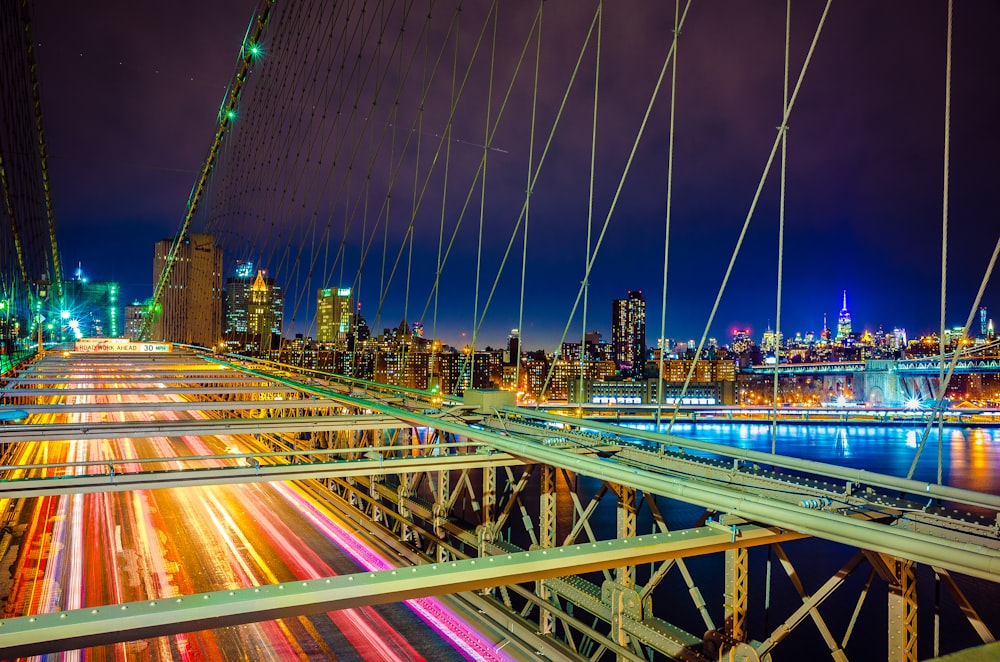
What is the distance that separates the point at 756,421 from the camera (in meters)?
108

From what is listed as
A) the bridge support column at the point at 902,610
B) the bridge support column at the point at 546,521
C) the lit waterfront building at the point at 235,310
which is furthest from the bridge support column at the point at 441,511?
the lit waterfront building at the point at 235,310

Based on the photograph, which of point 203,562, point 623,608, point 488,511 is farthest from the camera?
point 203,562

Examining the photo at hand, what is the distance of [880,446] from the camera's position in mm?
85938

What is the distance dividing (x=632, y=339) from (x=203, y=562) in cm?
13946

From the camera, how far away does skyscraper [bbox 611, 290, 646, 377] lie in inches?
5669

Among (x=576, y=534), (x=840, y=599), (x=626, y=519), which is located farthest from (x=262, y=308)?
(x=626, y=519)

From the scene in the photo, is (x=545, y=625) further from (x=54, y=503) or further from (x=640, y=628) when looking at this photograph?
(x=54, y=503)

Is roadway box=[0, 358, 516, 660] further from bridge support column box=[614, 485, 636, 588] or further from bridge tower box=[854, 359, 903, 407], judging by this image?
bridge tower box=[854, 359, 903, 407]

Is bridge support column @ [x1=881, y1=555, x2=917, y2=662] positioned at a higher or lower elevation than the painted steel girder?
lower

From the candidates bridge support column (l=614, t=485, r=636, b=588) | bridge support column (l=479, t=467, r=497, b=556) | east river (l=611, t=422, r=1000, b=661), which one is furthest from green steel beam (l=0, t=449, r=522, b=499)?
east river (l=611, t=422, r=1000, b=661)

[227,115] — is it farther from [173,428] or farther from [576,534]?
[576,534]

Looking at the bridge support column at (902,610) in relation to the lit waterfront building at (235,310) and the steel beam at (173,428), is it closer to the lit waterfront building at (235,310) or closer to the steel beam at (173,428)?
the steel beam at (173,428)

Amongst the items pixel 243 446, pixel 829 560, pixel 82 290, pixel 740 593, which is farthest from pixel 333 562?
pixel 82 290

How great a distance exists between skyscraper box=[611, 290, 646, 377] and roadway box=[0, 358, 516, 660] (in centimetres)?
12722
